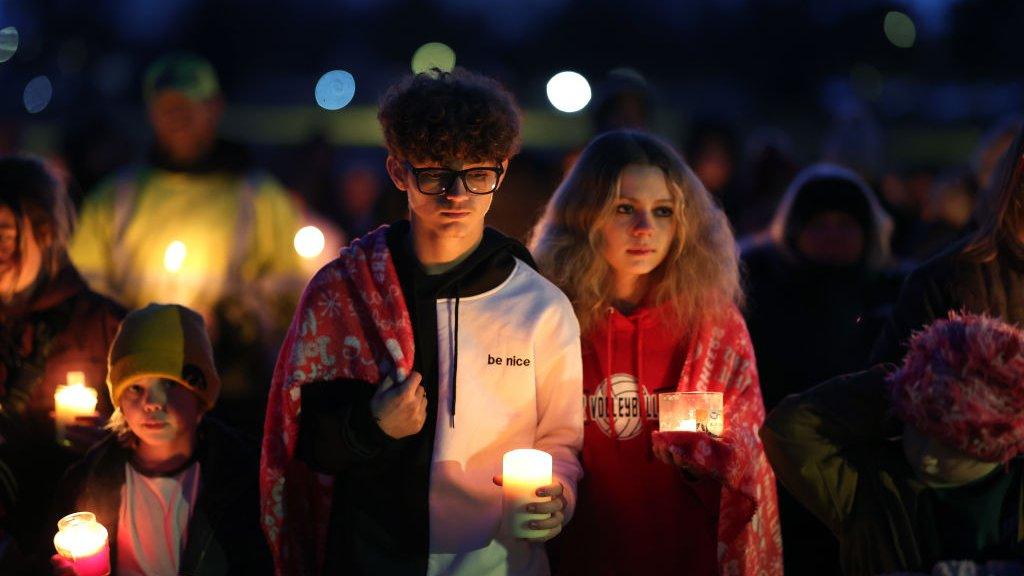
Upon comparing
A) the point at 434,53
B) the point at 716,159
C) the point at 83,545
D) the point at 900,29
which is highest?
the point at 434,53

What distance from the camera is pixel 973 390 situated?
8.54 ft

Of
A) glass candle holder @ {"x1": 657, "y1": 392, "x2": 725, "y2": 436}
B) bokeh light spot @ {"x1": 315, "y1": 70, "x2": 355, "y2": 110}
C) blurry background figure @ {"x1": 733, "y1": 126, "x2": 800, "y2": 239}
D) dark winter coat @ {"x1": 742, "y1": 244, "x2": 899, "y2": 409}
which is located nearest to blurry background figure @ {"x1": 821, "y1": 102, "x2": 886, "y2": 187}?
blurry background figure @ {"x1": 733, "y1": 126, "x2": 800, "y2": 239}

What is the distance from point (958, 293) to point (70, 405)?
311cm

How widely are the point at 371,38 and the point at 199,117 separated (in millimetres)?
18393

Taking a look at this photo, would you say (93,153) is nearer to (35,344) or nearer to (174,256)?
(174,256)

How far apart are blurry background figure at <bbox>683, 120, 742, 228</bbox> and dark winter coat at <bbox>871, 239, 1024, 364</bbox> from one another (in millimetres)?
3040

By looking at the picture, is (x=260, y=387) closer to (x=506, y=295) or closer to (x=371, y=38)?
(x=506, y=295)

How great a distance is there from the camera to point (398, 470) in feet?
9.77

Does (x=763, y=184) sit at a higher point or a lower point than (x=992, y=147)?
higher

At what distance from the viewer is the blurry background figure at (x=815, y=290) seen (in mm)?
4633

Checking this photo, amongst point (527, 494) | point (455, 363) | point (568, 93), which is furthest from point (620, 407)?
point (568, 93)

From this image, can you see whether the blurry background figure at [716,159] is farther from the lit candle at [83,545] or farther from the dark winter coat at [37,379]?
the lit candle at [83,545]

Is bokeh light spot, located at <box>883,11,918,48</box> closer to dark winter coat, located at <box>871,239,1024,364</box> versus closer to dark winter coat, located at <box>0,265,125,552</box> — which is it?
dark winter coat, located at <box>871,239,1024,364</box>

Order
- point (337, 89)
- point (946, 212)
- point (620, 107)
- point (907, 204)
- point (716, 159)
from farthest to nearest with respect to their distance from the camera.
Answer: point (337, 89)
point (907, 204)
point (716, 159)
point (946, 212)
point (620, 107)
